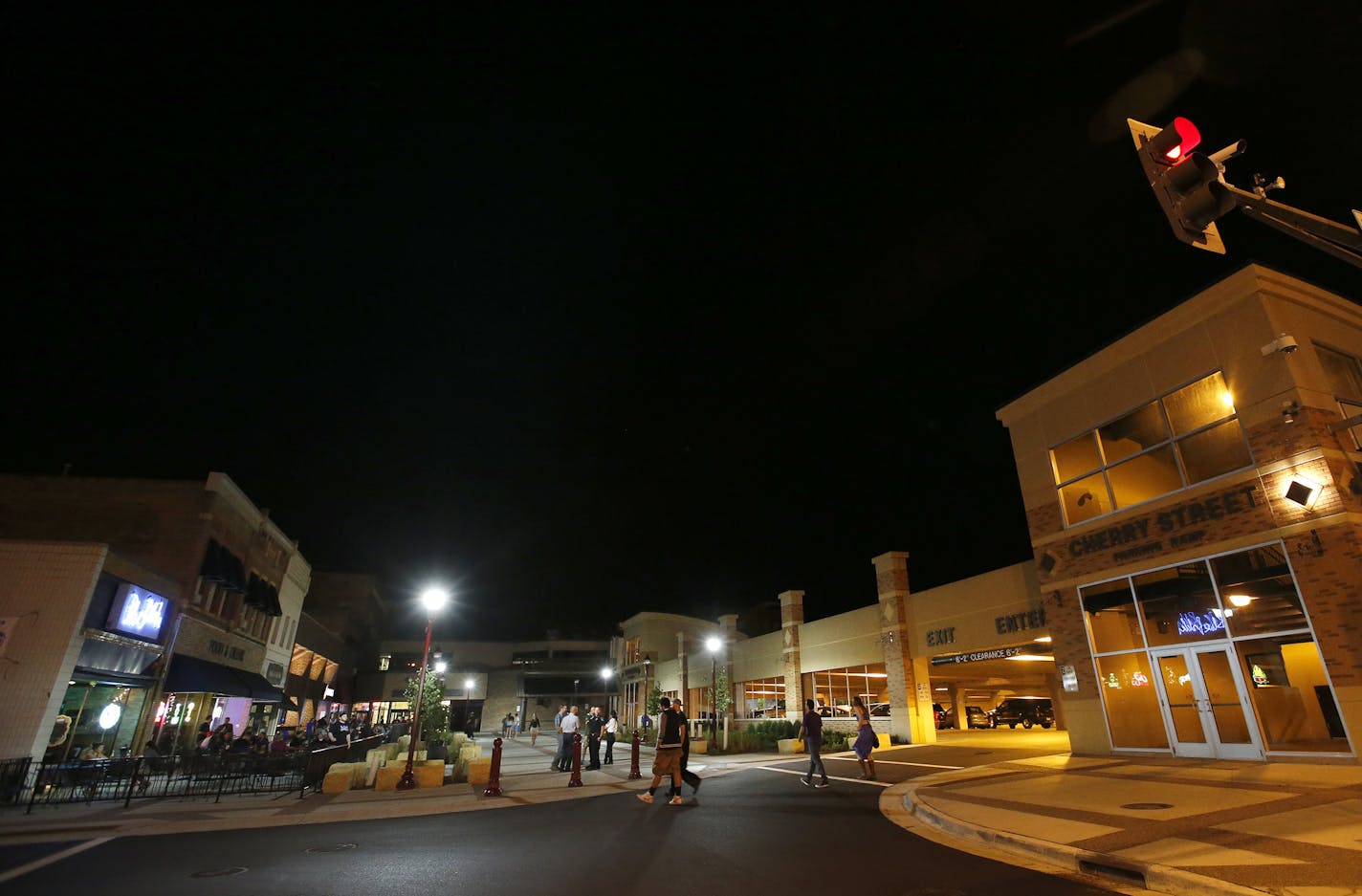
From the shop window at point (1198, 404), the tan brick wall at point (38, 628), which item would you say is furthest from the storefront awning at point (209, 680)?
the shop window at point (1198, 404)

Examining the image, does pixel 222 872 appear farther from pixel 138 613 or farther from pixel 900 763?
pixel 900 763

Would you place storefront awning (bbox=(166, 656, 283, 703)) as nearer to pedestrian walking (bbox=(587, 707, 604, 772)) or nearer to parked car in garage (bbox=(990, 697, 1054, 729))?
pedestrian walking (bbox=(587, 707, 604, 772))

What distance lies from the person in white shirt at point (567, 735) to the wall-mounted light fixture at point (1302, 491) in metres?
17.5

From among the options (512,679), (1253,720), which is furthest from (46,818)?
(512,679)

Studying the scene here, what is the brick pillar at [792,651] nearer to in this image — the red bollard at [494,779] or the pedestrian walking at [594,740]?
the pedestrian walking at [594,740]

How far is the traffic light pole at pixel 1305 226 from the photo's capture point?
5.00 m

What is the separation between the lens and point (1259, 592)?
1229 centimetres

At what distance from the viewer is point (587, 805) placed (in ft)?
39.6

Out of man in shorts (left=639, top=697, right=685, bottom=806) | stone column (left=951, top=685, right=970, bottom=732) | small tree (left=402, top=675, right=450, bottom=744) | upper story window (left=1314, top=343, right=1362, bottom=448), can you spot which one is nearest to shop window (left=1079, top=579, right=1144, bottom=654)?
upper story window (left=1314, top=343, right=1362, bottom=448)

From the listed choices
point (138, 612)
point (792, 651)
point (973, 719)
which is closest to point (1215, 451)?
point (792, 651)

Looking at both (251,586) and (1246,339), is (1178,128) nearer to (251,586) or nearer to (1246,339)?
(1246,339)

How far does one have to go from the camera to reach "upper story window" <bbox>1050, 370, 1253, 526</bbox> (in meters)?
13.6

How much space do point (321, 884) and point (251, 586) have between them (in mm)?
25918

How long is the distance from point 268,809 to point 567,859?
8.45 m
